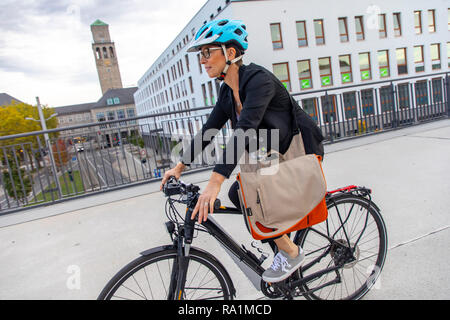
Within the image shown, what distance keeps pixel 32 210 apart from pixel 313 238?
4.89 m

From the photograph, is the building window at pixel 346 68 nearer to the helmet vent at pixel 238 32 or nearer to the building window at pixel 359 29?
the building window at pixel 359 29

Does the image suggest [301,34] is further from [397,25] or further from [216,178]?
[216,178]

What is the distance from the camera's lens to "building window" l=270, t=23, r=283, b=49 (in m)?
29.2

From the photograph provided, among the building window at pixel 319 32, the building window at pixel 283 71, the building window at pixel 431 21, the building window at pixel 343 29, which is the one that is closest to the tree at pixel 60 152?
the building window at pixel 283 71

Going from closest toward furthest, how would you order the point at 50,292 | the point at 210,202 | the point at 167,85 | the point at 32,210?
the point at 210,202, the point at 50,292, the point at 32,210, the point at 167,85

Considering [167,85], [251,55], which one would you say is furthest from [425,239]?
[167,85]

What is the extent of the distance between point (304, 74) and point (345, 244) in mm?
30518

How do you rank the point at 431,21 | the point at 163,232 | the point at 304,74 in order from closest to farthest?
the point at 163,232 → the point at 304,74 → the point at 431,21

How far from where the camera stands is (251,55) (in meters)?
28.3

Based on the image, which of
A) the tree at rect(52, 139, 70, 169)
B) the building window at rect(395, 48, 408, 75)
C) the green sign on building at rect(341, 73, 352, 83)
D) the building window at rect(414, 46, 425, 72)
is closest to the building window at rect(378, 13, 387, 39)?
the building window at rect(395, 48, 408, 75)

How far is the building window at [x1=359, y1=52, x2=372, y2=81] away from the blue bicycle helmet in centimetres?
3450

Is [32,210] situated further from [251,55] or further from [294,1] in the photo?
[294,1]

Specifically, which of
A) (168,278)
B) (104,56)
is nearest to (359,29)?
(168,278)

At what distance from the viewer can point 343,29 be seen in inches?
1243
